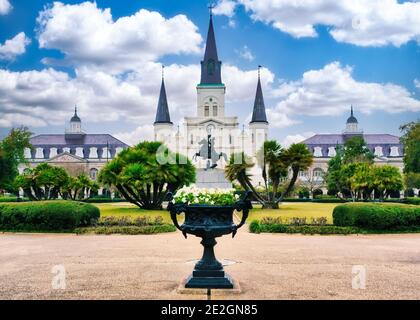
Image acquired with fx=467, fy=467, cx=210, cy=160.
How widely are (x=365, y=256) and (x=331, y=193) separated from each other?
46.2 m

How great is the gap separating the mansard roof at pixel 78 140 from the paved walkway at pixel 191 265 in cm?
7721

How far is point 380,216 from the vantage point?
18672 millimetres

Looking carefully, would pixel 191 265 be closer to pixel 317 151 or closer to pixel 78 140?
pixel 317 151

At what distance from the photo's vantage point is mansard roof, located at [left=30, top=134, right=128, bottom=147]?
93312 millimetres

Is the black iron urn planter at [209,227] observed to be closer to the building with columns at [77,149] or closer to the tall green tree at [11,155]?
the tall green tree at [11,155]

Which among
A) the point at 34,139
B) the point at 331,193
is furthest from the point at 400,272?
the point at 34,139

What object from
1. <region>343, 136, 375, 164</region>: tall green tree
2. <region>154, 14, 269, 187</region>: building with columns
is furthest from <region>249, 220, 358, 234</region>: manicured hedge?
<region>154, 14, 269, 187</region>: building with columns

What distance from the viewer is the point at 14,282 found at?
9070 mm

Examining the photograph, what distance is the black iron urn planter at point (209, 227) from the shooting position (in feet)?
27.0

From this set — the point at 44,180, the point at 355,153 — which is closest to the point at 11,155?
the point at 44,180

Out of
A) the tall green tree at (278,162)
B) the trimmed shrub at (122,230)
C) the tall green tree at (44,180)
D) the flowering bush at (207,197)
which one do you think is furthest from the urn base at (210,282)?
the tall green tree at (44,180)

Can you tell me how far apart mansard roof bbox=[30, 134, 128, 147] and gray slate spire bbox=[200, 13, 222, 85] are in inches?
911
